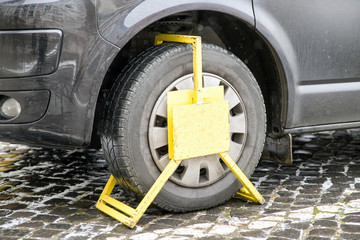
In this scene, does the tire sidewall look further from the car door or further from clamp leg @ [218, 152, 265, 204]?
the car door

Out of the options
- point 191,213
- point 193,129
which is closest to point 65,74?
point 193,129

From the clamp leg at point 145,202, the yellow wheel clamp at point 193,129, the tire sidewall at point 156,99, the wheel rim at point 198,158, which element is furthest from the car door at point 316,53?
the clamp leg at point 145,202

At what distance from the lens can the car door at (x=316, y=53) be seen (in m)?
3.36

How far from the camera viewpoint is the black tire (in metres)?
A: 3.05

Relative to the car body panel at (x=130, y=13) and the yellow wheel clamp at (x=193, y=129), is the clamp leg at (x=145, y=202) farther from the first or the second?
the car body panel at (x=130, y=13)

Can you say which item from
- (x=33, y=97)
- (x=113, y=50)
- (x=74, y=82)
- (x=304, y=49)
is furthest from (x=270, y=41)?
(x=33, y=97)

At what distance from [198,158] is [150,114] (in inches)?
14.7

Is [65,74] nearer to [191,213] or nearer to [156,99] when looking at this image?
[156,99]

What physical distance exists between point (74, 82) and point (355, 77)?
1.76 m

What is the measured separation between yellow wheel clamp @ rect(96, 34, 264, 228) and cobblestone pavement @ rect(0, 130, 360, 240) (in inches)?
4.3

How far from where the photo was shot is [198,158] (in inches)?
127

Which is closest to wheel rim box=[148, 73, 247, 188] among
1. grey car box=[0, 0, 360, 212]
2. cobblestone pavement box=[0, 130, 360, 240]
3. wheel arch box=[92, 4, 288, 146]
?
grey car box=[0, 0, 360, 212]

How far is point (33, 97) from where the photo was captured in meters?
2.96

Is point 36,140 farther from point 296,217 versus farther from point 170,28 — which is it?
point 296,217
